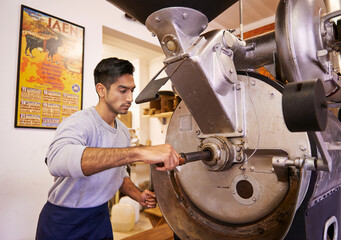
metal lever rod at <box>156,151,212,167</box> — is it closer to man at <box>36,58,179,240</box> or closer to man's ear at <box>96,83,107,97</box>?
man at <box>36,58,179,240</box>

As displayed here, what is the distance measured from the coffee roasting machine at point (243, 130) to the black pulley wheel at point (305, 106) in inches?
3.9

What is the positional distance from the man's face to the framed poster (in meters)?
0.78

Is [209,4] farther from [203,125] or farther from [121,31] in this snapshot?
[121,31]

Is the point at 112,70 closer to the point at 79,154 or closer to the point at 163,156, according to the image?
the point at 79,154

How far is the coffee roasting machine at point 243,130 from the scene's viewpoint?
0.71 metres

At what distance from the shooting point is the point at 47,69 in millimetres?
1920

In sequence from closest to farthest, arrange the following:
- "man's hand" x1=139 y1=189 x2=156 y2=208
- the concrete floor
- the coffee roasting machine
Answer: the coffee roasting machine, "man's hand" x1=139 y1=189 x2=156 y2=208, the concrete floor

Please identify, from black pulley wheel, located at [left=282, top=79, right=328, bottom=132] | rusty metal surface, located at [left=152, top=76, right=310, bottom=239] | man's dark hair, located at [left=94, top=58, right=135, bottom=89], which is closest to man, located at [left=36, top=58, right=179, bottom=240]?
man's dark hair, located at [left=94, top=58, right=135, bottom=89]

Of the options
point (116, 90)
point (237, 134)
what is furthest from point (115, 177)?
point (237, 134)

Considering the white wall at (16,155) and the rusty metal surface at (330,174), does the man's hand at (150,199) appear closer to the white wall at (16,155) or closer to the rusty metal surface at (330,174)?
the rusty metal surface at (330,174)

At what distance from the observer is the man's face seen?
1.38 metres

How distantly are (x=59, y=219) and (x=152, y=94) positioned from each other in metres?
0.86

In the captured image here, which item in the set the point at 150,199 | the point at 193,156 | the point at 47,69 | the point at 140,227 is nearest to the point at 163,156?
the point at 193,156

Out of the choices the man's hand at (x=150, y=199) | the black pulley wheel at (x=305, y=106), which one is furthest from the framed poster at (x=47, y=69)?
the black pulley wheel at (x=305, y=106)
